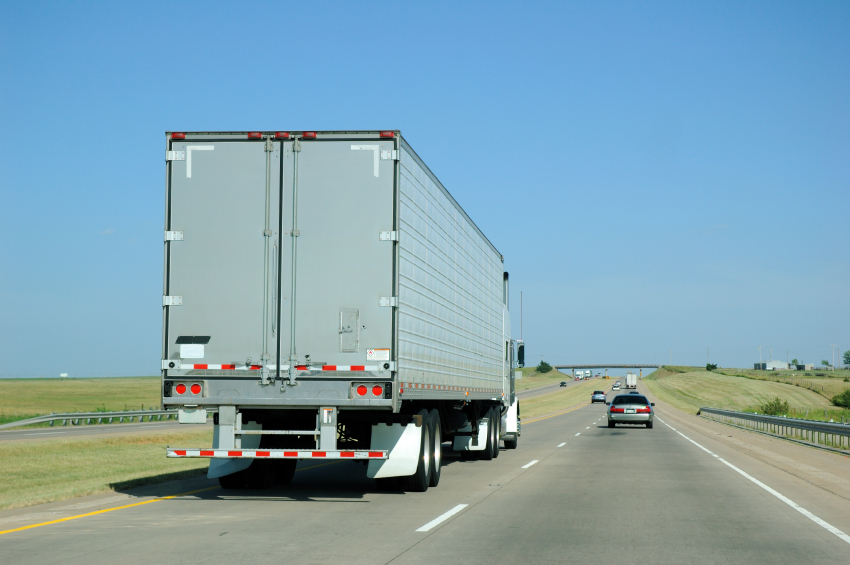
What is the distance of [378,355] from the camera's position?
1105 centimetres

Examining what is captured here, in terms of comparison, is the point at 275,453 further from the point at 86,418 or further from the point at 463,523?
the point at 86,418

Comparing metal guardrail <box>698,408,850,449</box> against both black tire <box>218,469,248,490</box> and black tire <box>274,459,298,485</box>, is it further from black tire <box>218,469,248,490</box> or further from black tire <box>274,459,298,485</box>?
black tire <box>218,469,248,490</box>

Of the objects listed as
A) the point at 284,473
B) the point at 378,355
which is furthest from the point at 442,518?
the point at 284,473

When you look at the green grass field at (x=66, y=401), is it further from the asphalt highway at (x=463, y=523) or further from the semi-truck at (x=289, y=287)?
the semi-truck at (x=289, y=287)

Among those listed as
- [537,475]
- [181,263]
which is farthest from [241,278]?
[537,475]

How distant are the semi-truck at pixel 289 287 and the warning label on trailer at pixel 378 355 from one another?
0.06 feet

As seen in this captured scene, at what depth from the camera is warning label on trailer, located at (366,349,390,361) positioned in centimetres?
1105

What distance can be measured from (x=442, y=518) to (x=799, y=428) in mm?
22071

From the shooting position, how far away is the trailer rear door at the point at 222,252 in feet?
36.9

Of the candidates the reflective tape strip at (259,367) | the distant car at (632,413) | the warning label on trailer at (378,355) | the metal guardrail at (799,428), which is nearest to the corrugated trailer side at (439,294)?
the warning label on trailer at (378,355)

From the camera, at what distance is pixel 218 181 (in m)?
11.5

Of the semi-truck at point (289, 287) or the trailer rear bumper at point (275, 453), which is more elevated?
the semi-truck at point (289, 287)

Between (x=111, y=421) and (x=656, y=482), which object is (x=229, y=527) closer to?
(x=656, y=482)

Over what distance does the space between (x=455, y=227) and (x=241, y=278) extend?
5.22m
